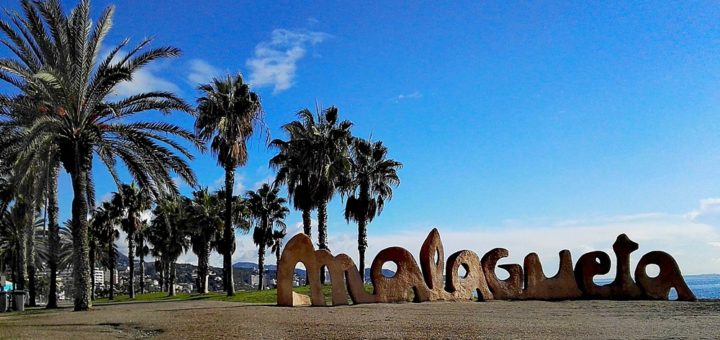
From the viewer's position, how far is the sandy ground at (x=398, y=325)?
12359 mm

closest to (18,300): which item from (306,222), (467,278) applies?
(306,222)

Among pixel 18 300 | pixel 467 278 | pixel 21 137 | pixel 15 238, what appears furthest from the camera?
pixel 15 238

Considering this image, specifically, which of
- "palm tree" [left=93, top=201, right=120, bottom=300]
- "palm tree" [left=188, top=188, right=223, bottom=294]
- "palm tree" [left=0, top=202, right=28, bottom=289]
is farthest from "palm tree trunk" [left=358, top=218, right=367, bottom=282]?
"palm tree" [left=93, top=201, right=120, bottom=300]

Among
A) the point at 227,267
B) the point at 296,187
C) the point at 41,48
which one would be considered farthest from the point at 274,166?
the point at 41,48

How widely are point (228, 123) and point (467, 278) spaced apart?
16.9 m

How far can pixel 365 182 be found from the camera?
40969 mm

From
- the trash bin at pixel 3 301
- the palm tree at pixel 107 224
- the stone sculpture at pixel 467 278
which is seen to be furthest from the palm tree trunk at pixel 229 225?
the palm tree at pixel 107 224

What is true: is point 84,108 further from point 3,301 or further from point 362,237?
point 362,237

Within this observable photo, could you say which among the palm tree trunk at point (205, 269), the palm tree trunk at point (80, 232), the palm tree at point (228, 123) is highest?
the palm tree at point (228, 123)

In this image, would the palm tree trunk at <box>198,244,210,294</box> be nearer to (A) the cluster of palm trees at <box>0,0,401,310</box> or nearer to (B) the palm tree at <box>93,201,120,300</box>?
(A) the cluster of palm trees at <box>0,0,401,310</box>

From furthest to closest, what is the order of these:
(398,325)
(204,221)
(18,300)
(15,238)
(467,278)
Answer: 1. (204,221)
2. (15,238)
3. (18,300)
4. (467,278)
5. (398,325)

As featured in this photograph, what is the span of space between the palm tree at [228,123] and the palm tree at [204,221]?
15.1 m

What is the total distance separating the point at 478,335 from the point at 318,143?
24.8m

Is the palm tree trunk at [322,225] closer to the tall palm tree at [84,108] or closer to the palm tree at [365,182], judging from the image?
the palm tree at [365,182]
